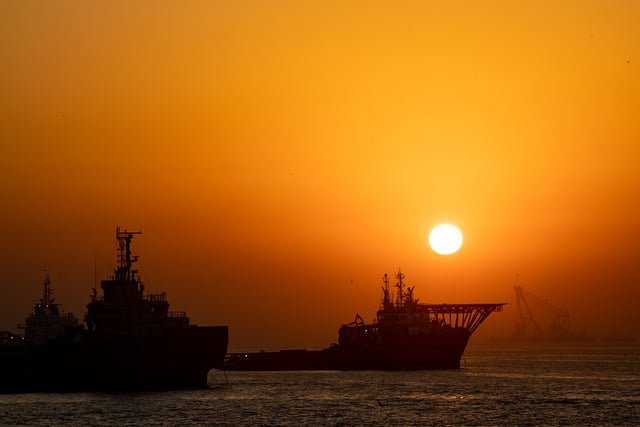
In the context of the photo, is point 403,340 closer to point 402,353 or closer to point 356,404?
point 402,353

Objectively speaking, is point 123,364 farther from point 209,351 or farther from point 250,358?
point 250,358

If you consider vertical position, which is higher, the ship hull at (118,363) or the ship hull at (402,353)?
the ship hull at (402,353)

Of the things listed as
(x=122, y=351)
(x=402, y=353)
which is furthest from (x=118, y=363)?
(x=402, y=353)

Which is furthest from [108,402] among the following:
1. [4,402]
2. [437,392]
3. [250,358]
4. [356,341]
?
[250,358]

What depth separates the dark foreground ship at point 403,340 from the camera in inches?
5468

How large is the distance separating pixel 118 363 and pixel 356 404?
83.5 feet

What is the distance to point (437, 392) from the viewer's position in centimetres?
9912

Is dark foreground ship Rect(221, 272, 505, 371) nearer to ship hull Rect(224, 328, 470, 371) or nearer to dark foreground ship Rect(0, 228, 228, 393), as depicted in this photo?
ship hull Rect(224, 328, 470, 371)

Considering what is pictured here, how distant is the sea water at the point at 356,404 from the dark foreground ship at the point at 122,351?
12.2 feet

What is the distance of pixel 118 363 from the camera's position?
98.4 metres

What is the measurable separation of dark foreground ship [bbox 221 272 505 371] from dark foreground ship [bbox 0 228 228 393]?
41.6 meters

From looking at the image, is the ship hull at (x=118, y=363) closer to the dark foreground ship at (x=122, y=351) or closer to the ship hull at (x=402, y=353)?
the dark foreground ship at (x=122, y=351)

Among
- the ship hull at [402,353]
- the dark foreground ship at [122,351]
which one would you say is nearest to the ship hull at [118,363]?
the dark foreground ship at [122,351]

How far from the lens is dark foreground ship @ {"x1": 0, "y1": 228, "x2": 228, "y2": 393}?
9806 cm
